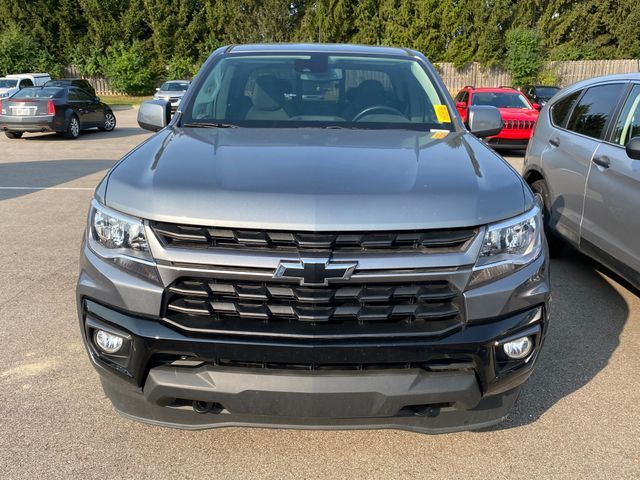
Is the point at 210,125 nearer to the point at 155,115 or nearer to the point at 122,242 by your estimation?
the point at 155,115

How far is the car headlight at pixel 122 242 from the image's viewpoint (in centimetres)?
225

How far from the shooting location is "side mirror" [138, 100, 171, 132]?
12.8 feet

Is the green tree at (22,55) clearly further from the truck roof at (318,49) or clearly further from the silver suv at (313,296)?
the silver suv at (313,296)

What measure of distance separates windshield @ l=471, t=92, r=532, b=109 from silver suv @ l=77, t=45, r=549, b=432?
41.2ft

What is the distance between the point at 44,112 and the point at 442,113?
15.0m

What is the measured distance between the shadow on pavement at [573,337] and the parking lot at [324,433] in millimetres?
11

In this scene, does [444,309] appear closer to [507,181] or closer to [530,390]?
[507,181]

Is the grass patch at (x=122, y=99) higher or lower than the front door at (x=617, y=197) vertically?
lower

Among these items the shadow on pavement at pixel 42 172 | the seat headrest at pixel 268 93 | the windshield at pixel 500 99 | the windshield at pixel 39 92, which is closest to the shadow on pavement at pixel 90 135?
the windshield at pixel 39 92

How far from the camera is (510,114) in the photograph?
13.0 metres

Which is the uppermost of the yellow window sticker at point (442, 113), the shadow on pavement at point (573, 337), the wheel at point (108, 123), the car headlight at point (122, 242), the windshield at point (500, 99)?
the yellow window sticker at point (442, 113)

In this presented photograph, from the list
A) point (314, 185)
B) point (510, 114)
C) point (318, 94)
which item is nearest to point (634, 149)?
point (318, 94)

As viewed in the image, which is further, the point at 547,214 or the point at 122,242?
the point at 547,214

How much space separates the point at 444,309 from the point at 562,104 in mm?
4097
